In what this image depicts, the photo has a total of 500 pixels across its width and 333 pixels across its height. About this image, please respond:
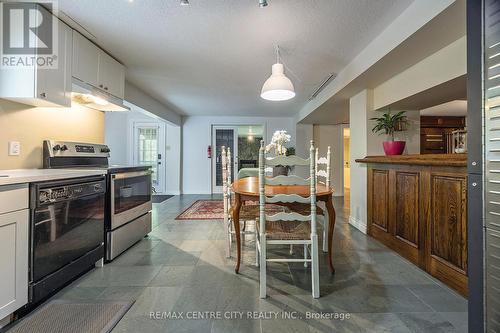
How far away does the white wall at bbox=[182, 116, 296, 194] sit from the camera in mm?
7223

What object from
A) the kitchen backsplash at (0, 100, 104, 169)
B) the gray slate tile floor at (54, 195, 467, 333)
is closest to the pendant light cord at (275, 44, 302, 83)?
the gray slate tile floor at (54, 195, 467, 333)

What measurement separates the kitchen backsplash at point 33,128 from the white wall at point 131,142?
4.02m

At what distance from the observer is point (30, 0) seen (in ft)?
6.48

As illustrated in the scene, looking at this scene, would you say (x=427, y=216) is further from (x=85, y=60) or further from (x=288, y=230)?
(x=85, y=60)

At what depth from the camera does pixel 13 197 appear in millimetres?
1490

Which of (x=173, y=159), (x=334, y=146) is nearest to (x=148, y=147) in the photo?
(x=173, y=159)

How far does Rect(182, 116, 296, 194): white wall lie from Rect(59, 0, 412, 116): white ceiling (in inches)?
124

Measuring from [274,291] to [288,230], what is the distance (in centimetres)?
47

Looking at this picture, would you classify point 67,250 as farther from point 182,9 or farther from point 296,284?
point 182,9

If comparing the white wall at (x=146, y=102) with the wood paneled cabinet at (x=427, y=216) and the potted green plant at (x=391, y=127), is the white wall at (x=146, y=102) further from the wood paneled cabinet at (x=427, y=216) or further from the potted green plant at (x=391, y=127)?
the wood paneled cabinet at (x=427, y=216)

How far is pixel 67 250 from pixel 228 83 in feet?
10.4

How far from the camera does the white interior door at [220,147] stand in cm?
731

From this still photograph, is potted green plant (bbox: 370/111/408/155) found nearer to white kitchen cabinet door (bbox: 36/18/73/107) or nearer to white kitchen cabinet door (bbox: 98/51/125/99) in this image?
white kitchen cabinet door (bbox: 98/51/125/99)

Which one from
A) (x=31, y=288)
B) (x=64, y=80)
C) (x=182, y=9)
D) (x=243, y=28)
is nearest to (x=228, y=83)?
(x=243, y=28)
